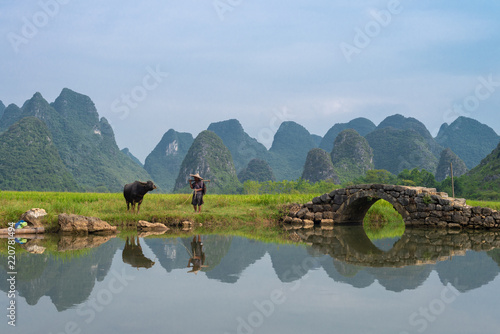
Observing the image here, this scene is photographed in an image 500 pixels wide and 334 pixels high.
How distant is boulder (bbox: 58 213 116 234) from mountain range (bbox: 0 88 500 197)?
3194 centimetres

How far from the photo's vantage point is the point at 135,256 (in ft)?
23.7

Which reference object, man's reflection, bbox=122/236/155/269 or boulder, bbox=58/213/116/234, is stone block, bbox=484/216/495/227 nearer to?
man's reflection, bbox=122/236/155/269

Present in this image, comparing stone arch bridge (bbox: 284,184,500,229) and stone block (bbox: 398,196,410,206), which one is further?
stone block (bbox: 398,196,410,206)

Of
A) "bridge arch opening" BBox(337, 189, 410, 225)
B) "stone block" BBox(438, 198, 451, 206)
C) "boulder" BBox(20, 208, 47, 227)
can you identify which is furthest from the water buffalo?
"stone block" BBox(438, 198, 451, 206)

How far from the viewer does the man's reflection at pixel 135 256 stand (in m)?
6.58

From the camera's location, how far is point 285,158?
10025cm

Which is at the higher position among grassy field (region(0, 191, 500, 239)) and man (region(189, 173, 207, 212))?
man (region(189, 173, 207, 212))

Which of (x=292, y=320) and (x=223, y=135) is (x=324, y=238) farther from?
(x=223, y=135)

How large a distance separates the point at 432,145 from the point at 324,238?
79896mm

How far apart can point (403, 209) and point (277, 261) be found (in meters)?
7.17

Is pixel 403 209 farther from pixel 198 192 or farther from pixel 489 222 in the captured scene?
pixel 198 192

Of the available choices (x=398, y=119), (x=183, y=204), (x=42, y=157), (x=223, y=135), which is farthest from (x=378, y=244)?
(x=223, y=135)

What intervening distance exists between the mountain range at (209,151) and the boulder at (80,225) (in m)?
31.9

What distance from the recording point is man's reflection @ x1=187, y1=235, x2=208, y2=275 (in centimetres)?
634
